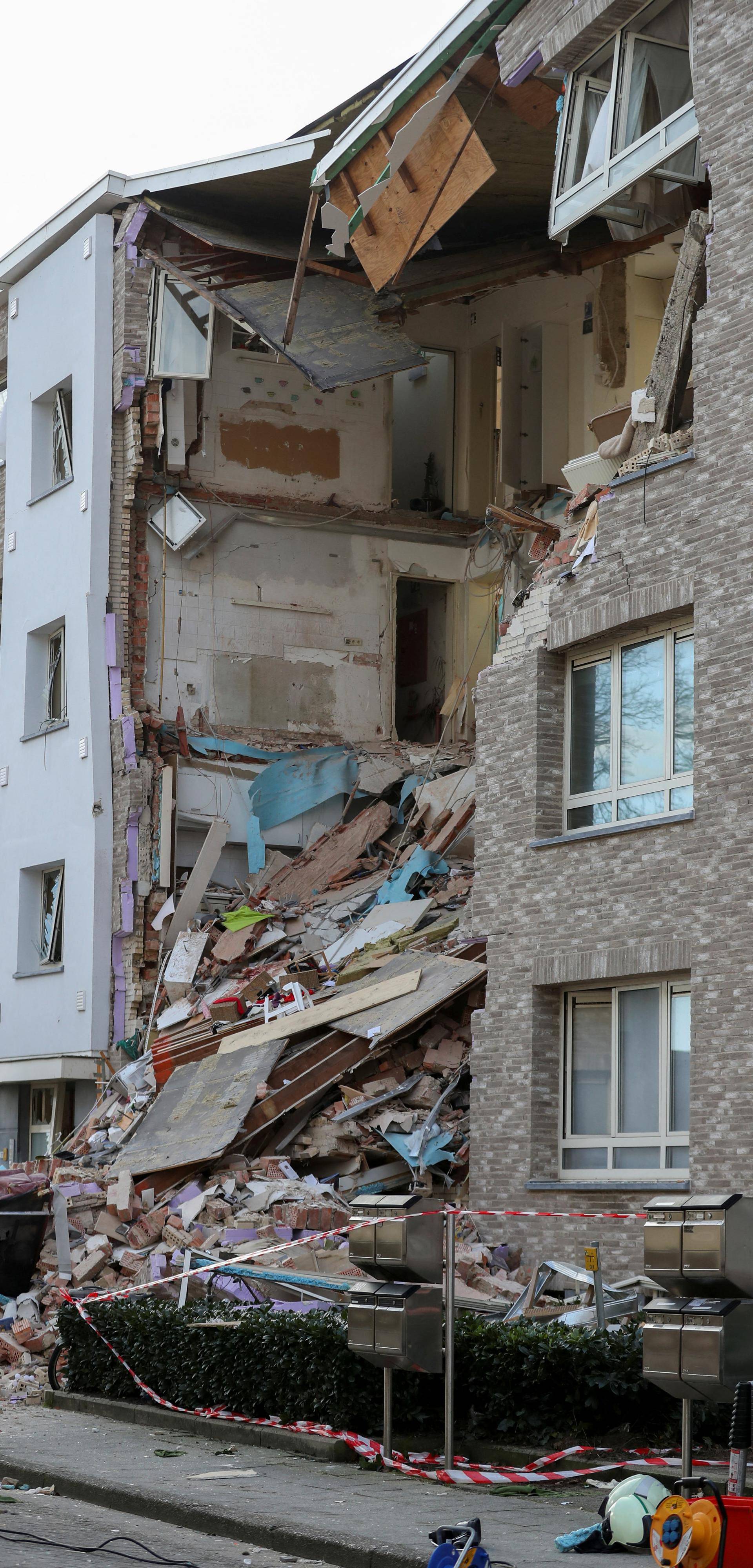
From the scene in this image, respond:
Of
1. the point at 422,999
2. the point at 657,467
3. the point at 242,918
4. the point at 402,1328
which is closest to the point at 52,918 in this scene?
the point at 242,918

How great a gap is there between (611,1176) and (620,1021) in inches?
47.4

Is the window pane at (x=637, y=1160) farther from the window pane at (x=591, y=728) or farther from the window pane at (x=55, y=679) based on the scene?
the window pane at (x=55, y=679)

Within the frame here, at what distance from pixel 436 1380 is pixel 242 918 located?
1133 centimetres

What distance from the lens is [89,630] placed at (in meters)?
23.2

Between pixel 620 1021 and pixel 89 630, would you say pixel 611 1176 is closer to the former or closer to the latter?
pixel 620 1021

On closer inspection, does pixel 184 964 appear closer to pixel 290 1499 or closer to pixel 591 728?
pixel 591 728

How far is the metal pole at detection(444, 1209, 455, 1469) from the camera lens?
31.5 ft

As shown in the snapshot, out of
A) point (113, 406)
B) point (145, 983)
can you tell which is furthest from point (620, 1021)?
point (113, 406)

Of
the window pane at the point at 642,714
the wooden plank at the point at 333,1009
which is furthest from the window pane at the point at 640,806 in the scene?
the wooden plank at the point at 333,1009

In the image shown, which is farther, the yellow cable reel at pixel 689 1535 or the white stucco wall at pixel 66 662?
the white stucco wall at pixel 66 662

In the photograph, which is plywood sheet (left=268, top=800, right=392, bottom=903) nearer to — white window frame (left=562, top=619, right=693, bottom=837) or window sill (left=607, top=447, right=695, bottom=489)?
white window frame (left=562, top=619, right=693, bottom=837)

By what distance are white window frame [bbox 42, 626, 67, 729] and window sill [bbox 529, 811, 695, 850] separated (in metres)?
11.0

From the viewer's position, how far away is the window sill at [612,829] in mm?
13250

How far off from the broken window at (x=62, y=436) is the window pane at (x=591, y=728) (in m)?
12.1
